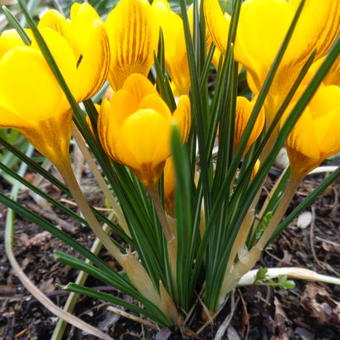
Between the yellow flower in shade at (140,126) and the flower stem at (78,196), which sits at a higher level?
the yellow flower in shade at (140,126)

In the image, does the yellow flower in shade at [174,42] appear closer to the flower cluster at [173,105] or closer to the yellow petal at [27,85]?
the flower cluster at [173,105]

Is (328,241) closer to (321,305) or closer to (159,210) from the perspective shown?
(321,305)

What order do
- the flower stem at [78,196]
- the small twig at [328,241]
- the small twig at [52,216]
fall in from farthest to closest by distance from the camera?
the small twig at [52,216] < the small twig at [328,241] < the flower stem at [78,196]

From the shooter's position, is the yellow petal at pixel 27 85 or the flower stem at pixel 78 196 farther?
the flower stem at pixel 78 196

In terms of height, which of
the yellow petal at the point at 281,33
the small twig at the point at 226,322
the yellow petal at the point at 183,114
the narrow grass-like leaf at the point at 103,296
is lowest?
the small twig at the point at 226,322

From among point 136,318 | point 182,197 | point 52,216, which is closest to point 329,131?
point 182,197

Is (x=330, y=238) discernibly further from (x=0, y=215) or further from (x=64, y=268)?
(x=0, y=215)

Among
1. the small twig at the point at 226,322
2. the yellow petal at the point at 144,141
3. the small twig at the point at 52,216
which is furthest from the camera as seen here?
the small twig at the point at 52,216

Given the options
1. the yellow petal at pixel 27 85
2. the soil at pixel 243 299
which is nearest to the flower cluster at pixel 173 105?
the yellow petal at pixel 27 85
